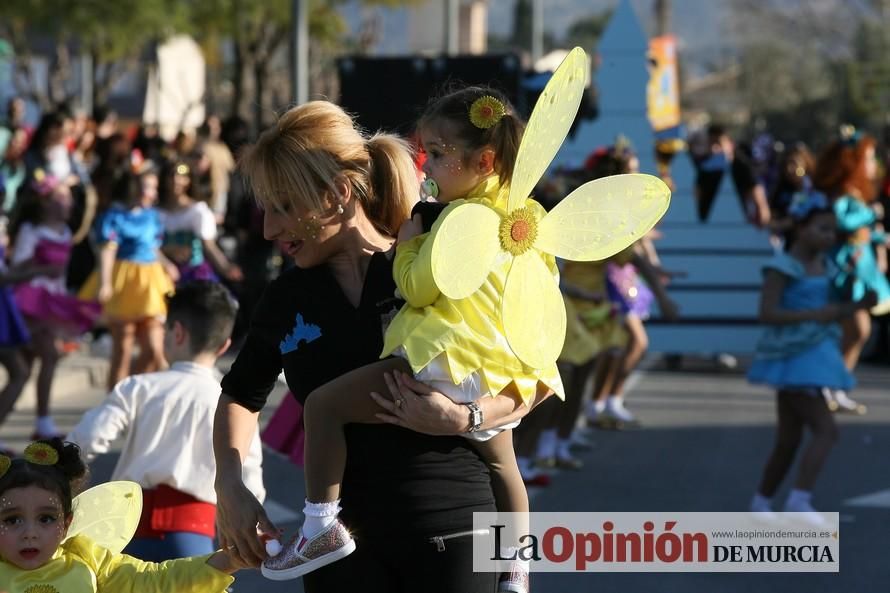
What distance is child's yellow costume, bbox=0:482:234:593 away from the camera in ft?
11.7

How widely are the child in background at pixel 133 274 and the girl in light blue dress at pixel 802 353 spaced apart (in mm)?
4254

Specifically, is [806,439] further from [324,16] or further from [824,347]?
[324,16]

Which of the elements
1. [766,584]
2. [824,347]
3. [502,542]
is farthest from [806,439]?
[502,542]

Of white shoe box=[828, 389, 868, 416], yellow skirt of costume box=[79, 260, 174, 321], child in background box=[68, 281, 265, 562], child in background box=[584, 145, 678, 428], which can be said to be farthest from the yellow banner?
child in background box=[68, 281, 265, 562]

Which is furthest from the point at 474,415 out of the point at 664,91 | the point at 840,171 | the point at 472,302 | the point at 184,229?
the point at 664,91

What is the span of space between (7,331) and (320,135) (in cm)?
633

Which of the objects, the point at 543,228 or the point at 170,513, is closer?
the point at 543,228

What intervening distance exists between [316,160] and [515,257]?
1.55 ft

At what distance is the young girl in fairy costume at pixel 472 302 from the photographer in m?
3.14

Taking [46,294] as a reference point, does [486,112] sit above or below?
above

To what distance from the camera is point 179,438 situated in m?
4.90

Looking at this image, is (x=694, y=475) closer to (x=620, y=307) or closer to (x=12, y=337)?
(x=620, y=307)

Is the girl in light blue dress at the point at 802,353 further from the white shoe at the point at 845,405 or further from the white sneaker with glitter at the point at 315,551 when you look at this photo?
the white sneaker with glitter at the point at 315,551

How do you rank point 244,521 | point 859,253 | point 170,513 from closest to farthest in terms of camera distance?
point 244,521 < point 170,513 < point 859,253
